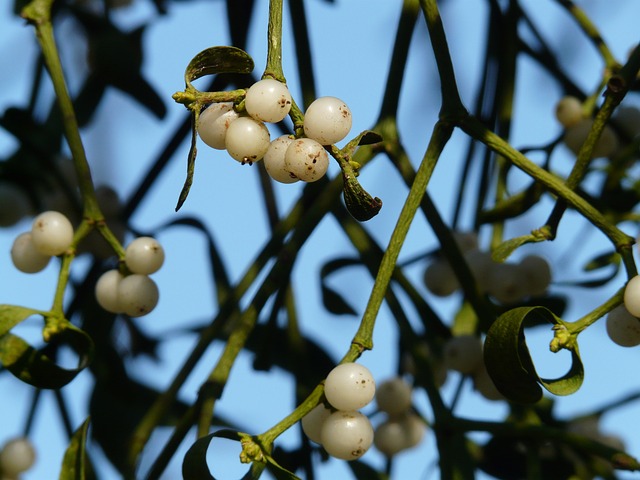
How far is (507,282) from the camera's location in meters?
0.92

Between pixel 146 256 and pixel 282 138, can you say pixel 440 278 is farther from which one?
pixel 282 138

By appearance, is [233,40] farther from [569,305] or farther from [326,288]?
[569,305]

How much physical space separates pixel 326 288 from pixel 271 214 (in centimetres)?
14

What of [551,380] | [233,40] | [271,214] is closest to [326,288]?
[271,214]

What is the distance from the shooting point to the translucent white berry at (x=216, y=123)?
572 millimetres

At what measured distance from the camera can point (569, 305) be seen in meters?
0.99

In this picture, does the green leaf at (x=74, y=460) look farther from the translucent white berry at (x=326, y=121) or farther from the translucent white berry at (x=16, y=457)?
the translucent white berry at (x=16, y=457)

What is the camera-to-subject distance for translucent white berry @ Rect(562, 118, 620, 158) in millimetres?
968

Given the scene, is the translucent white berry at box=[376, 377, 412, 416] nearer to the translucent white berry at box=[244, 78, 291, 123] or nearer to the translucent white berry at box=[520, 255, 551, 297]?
the translucent white berry at box=[520, 255, 551, 297]

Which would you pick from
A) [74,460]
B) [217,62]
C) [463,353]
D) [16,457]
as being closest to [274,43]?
[217,62]

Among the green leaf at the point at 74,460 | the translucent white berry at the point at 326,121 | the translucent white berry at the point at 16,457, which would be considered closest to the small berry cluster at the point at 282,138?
the translucent white berry at the point at 326,121

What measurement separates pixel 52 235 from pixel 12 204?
26 cm

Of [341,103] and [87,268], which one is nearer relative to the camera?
[341,103]

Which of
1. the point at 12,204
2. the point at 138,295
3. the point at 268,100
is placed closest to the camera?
the point at 268,100
